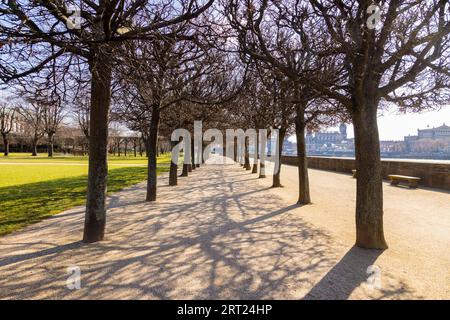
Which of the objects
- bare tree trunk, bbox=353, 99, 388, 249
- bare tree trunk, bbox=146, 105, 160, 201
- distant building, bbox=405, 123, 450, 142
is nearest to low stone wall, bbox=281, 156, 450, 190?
bare tree trunk, bbox=353, 99, 388, 249

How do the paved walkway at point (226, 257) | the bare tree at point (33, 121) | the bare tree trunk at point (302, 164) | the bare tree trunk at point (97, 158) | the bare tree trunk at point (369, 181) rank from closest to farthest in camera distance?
the paved walkway at point (226, 257) → the bare tree trunk at point (369, 181) → the bare tree trunk at point (97, 158) → the bare tree trunk at point (302, 164) → the bare tree at point (33, 121)

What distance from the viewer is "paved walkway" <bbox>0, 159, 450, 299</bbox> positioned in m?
3.65

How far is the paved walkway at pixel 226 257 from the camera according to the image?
365 centimetres

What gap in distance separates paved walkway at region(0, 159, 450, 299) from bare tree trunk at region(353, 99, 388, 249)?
14.8 inches

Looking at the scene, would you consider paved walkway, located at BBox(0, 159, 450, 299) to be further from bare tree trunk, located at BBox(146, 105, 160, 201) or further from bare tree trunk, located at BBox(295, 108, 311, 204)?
→ bare tree trunk, located at BBox(146, 105, 160, 201)

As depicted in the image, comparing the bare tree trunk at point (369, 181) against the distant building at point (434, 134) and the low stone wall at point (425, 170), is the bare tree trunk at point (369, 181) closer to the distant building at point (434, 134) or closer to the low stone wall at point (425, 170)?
the low stone wall at point (425, 170)

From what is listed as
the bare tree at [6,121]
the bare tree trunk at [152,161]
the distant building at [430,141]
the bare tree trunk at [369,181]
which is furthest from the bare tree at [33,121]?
the distant building at [430,141]

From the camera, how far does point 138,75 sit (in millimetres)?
4926

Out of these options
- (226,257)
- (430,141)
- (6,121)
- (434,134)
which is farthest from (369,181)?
(6,121)

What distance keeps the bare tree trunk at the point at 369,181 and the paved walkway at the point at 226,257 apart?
1.23 ft

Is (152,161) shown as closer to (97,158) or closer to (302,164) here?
(97,158)
